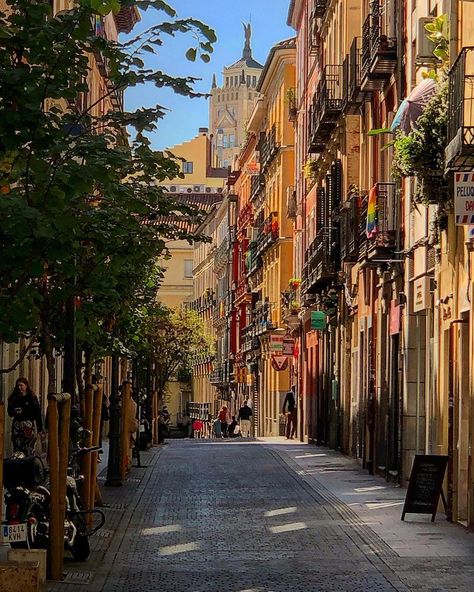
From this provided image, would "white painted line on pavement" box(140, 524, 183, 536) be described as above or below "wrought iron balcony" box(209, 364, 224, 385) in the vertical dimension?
below

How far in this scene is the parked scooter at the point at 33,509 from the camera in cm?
1466

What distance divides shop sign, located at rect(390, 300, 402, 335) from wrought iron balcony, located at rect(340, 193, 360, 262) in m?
3.45

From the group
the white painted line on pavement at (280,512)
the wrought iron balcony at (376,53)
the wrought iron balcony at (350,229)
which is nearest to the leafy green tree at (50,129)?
the white painted line on pavement at (280,512)

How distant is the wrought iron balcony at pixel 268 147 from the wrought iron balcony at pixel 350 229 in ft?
107

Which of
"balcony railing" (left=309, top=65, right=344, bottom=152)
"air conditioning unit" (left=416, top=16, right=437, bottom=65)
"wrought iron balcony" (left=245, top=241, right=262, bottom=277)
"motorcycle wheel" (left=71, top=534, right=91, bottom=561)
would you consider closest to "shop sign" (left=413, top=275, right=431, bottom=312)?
"air conditioning unit" (left=416, top=16, right=437, bottom=65)

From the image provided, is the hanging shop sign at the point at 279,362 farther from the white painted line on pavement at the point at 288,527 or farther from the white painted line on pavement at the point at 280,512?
the white painted line on pavement at the point at 288,527

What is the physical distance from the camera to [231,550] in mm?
17344

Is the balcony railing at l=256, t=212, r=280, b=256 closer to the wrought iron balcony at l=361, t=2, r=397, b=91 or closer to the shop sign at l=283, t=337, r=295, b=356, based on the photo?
the shop sign at l=283, t=337, r=295, b=356

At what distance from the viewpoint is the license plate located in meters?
14.1

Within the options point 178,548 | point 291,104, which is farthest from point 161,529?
point 291,104

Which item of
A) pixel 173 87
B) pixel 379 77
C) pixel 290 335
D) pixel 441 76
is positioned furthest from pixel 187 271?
pixel 173 87

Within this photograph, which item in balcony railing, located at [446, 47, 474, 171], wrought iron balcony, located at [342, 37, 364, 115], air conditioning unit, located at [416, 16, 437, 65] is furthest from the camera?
wrought iron balcony, located at [342, 37, 364, 115]

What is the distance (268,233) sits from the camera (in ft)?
230

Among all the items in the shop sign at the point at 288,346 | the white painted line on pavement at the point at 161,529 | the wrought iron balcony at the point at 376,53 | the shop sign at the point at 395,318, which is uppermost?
the wrought iron balcony at the point at 376,53
